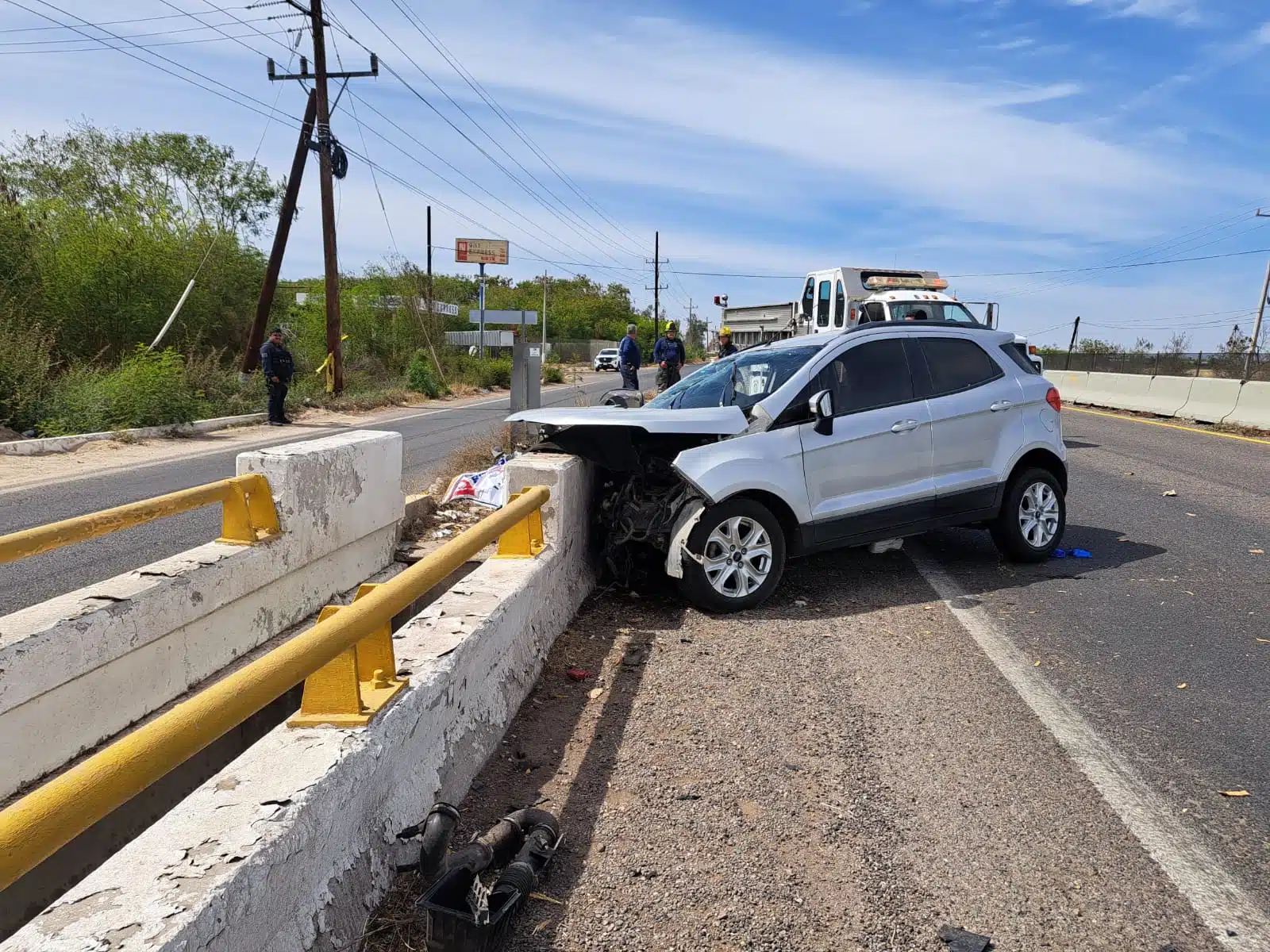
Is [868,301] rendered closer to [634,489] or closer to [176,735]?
[634,489]

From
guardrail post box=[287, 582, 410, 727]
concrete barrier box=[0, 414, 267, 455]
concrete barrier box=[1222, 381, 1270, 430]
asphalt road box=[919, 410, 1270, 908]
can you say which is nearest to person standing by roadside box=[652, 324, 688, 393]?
asphalt road box=[919, 410, 1270, 908]

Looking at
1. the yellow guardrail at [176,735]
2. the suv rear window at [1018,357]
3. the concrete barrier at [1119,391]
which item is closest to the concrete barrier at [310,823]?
the yellow guardrail at [176,735]

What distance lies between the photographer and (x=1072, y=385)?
91.1 ft

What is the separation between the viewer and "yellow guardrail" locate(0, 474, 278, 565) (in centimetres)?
361

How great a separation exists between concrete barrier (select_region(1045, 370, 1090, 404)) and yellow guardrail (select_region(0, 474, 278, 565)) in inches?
992

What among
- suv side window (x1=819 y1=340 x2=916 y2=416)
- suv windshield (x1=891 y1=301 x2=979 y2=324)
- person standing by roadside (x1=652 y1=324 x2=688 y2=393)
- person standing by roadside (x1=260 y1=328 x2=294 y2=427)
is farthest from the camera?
person standing by roadside (x1=260 y1=328 x2=294 y2=427)

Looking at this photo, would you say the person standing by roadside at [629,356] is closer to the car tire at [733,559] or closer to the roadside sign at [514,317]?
the roadside sign at [514,317]

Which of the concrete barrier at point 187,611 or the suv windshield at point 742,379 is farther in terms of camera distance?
the suv windshield at point 742,379

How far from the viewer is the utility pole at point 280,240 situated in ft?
78.7

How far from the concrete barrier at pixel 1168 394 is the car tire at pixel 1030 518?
15.8 metres

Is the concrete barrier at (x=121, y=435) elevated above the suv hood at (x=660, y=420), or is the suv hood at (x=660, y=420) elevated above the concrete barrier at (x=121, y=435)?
the suv hood at (x=660, y=420)

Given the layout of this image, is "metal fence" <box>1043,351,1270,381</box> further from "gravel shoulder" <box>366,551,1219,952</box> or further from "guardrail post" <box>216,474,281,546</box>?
"guardrail post" <box>216,474,281,546</box>

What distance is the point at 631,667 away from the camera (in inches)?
199

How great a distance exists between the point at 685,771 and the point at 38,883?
2435 mm
